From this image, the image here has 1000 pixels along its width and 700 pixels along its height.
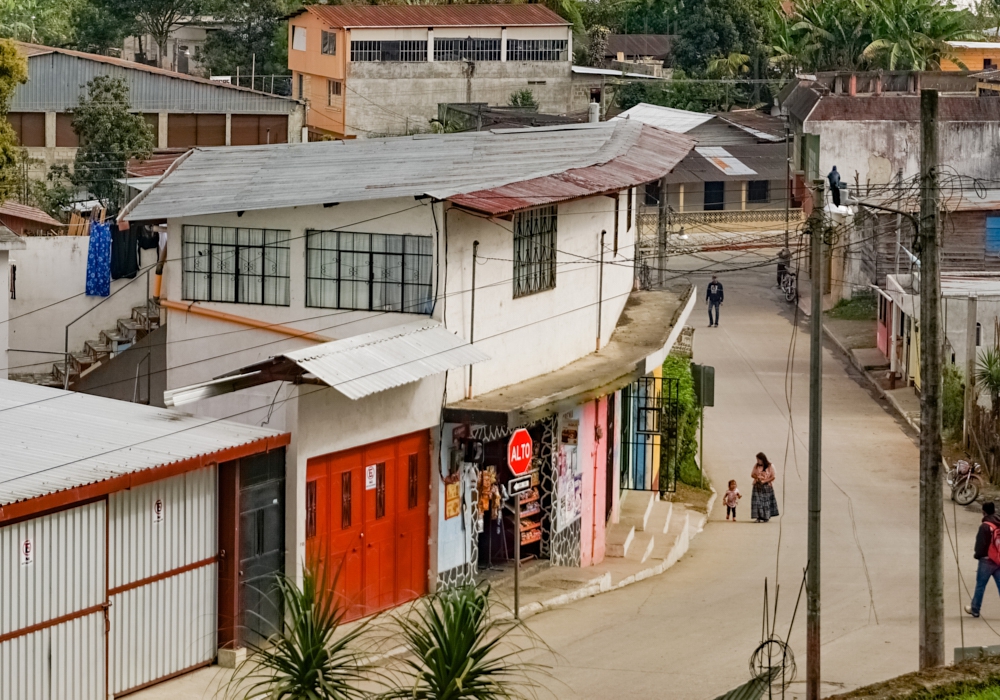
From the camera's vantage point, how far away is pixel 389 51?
68.9m

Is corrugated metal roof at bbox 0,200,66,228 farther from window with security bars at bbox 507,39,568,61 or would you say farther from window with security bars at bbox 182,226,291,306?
window with security bars at bbox 507,39,568,61

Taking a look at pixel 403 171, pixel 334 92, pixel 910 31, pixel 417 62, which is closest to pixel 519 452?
pixel 403 171

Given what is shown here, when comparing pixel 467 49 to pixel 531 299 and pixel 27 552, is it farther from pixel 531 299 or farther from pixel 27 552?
pixel 27 552

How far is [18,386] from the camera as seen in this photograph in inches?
648

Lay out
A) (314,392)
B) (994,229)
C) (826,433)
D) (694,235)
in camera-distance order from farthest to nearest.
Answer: (694,235) → (994,229) → (826,433) → (314,392)

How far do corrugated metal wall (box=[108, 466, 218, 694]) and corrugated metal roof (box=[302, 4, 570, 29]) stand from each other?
54.2m

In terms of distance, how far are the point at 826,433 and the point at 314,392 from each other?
1915cm

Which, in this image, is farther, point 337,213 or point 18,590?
point 337,213

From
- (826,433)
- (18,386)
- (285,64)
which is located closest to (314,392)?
(18,386)

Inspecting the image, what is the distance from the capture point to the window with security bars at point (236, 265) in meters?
18.8

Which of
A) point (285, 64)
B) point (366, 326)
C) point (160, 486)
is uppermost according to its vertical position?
point (285, 64)

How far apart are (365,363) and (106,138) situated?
102 feet

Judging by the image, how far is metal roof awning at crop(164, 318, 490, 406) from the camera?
15.1m

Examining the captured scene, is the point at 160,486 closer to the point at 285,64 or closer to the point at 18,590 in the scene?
the point at 18,590
